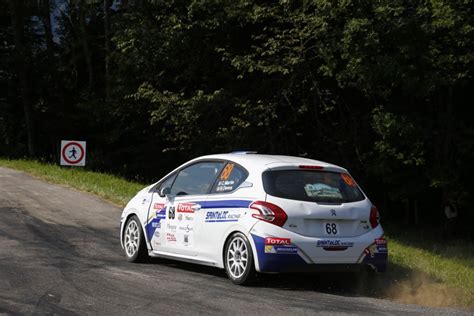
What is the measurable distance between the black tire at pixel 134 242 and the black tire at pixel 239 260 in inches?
72.8

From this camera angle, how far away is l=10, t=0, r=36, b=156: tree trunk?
131 feet

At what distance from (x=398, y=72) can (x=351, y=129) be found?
4.77m

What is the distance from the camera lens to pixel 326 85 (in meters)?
22.2

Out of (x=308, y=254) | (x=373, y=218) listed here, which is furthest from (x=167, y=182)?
(x=373, y=218)

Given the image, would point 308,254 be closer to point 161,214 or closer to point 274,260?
point 274,260

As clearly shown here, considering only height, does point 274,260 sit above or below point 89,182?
below

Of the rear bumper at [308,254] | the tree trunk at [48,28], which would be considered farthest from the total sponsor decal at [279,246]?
the tree trunk at [48,28]

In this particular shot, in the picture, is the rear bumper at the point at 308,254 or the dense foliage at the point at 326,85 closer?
the rear bumper at the point at 308,254

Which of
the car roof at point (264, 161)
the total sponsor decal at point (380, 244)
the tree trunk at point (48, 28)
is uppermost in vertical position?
the tree trunk at point (48, 28)

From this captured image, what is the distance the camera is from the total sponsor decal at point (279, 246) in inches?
314

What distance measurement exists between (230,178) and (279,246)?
131 cm

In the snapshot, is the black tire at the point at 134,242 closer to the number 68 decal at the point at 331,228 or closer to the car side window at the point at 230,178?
the car side window at the point at 230,178

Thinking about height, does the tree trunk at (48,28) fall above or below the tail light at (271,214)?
above

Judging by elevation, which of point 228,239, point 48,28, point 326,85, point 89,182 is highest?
point 48,28
